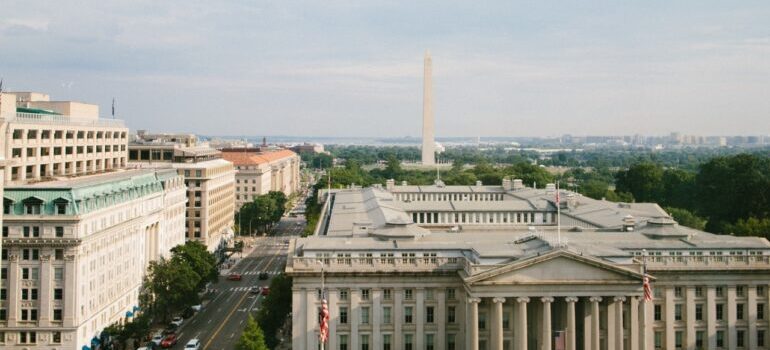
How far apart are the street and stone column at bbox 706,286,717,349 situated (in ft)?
172

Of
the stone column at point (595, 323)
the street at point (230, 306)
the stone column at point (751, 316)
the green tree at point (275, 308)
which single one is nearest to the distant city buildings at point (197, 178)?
the street at point (230, 306)

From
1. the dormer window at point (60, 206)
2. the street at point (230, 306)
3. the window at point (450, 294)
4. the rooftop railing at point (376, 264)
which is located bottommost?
the street at point (230, 306)

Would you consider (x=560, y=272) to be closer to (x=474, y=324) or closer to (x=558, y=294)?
(x=558, y=294)

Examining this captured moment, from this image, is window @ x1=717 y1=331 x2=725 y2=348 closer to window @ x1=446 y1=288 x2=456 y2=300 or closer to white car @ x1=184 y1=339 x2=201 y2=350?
window @ x1=446 y1=288 x2=456 y2=300

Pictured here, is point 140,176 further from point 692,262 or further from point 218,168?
point 692,262

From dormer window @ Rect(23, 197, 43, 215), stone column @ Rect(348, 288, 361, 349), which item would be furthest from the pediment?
dormer window @ Rect(23, 197, 43, 215)

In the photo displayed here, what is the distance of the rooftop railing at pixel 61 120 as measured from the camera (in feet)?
327

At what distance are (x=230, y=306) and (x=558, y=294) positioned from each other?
199 ft

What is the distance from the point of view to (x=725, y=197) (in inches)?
6186

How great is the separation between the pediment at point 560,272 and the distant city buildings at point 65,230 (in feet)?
146

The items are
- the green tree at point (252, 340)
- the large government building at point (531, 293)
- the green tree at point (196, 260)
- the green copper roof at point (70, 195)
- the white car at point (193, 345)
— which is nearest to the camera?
the large government building at point (531, 293)

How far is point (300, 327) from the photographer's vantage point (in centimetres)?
7875

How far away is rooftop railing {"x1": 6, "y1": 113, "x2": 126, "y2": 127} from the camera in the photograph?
99819 millimetres

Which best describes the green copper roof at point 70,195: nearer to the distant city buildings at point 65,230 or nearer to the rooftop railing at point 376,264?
the distant city buildings at point 65,230
